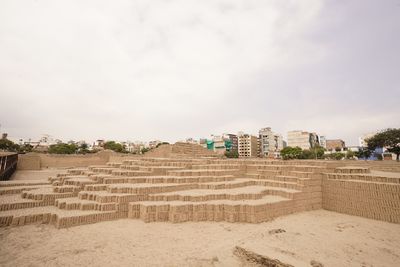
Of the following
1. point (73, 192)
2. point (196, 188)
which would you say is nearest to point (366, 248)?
point (196, 188)

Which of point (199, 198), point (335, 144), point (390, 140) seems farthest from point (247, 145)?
point (199, 198)

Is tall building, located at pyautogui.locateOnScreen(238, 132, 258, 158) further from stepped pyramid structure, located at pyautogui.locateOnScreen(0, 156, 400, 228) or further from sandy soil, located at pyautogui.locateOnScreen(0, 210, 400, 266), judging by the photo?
sandy soil, located at pyautogui.locateOnScreen(0, 210, 400, 266)

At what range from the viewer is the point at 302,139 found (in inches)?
3565

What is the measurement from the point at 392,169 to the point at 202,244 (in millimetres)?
15900

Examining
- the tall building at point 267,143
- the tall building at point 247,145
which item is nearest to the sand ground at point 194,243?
the tall building at point 247,145

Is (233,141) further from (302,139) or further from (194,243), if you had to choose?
(194,243)

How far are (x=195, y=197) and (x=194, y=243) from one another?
2.90 m

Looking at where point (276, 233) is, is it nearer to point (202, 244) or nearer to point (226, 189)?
point (202, 244)

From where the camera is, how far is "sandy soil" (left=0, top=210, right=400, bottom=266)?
5.84 m

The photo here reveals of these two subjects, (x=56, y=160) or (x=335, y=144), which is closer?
(x=56, y=160)

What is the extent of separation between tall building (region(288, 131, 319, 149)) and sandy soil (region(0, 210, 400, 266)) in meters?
87.1

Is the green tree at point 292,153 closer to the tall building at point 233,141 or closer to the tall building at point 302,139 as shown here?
the tall building at point 233,141

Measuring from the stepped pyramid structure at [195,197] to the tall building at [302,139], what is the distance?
274 ft

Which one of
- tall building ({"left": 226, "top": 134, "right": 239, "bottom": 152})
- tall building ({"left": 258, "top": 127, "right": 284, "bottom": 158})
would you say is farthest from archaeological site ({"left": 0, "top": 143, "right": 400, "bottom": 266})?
tall building ({"left": 258, "top": 127, "right": 284, "bottom": 158})
